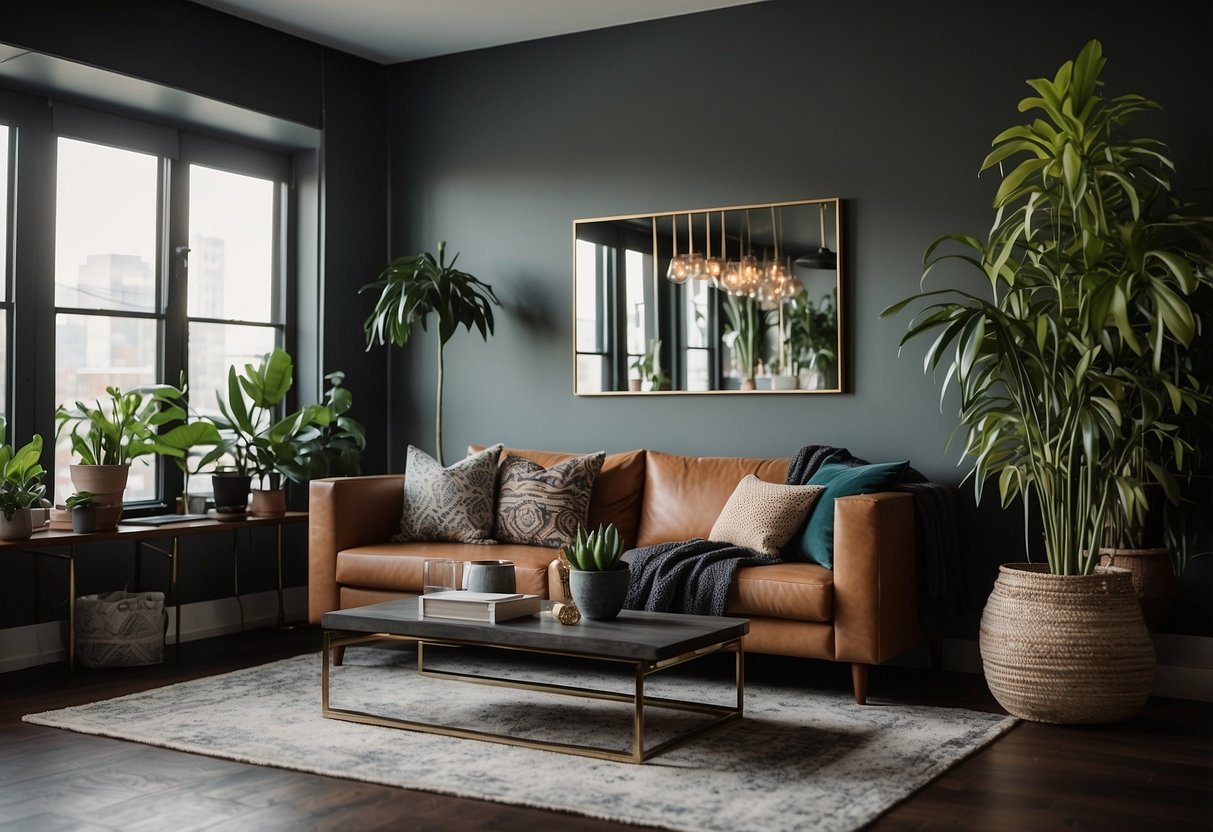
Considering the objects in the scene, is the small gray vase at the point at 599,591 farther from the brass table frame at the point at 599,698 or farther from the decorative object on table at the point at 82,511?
the decorative object on table at the point at 82,511

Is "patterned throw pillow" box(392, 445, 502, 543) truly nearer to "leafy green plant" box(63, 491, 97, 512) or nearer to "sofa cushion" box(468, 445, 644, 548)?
"sofa cushion" box(468, 445, 644, 548)

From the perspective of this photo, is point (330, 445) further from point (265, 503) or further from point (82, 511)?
point (82, 511)

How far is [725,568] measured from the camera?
163 inches

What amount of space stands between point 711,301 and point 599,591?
213 centimetres

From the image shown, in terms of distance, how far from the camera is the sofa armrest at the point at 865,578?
3.98 m

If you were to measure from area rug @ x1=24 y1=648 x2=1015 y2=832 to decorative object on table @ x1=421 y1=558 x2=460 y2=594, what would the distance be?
42cm

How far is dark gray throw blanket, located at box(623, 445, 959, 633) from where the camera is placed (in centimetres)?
415

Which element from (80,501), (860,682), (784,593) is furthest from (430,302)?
(860,682)

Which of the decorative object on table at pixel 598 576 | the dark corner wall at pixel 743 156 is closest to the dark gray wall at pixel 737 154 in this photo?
the dark corner wall at pixel 743 156

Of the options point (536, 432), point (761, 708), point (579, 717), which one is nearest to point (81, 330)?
point (536, 432)

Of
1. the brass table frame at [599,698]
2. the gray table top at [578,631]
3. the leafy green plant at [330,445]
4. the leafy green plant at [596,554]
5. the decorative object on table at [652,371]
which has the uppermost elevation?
the decorative object on table at [652,371]

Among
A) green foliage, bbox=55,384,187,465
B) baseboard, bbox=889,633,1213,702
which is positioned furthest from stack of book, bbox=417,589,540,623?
baseboard, bbox=889,633,1213,702

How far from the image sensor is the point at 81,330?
5.19 m

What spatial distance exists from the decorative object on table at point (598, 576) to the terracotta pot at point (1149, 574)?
1769 mm
